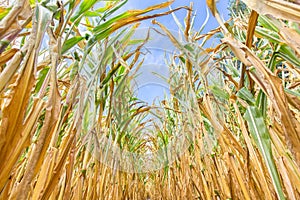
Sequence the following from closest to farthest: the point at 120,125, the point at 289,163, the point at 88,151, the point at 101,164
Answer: the point at 289,163 → the point at 88,151 → the point at 101,164 → the point at 120,125

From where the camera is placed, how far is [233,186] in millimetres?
493

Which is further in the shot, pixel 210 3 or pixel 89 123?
pixel 89 123

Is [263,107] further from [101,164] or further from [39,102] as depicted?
[101,164]

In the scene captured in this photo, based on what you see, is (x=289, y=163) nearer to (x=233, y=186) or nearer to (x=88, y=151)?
(x=233, y=186)

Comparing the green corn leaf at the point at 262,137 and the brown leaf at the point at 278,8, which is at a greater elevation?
the brown leaf at the point at 278,8

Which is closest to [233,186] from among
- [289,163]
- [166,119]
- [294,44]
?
[289,163]

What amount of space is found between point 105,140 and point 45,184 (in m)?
0.47

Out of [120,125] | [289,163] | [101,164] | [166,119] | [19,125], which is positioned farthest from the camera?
[166,119]

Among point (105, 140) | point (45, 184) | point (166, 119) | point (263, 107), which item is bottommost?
point (45, 184)

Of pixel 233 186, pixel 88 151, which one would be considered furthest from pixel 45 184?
pixel 233 186

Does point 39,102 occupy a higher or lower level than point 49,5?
lower

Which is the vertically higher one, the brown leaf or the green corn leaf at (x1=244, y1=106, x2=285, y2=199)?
the brown leaf

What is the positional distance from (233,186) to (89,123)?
33 cm

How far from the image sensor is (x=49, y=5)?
0.81ft
